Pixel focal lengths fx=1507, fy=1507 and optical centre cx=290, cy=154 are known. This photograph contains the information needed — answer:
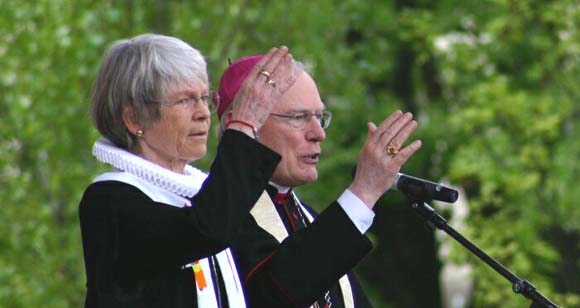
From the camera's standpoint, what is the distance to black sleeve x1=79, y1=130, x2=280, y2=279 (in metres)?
3.98

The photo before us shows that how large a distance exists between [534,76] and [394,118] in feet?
30.9

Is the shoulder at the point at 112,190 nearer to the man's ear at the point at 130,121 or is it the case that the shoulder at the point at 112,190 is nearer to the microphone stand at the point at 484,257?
the man's ear at the point at 130,121

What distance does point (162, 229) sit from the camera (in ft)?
13.5

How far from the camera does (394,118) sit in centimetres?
428

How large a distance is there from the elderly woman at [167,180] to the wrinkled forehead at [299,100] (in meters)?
0.46

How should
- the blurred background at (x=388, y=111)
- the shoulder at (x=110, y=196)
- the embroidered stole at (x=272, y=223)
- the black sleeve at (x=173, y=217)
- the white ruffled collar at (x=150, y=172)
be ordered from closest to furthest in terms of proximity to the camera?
the black sleeve at (x=173, y=217), the shoulder at (x=110, y=196), the white ruffled collar at (x=150, y=172), the embroidered stole at (x=272, y=223), the blurred background at (x=388, y=111)

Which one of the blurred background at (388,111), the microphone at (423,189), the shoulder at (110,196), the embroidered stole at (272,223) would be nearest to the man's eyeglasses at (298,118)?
the embroidered stole at (272,223)

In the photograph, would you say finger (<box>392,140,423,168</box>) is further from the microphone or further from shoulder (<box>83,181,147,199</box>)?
shoulder (<box>83,181,147,199</box>)

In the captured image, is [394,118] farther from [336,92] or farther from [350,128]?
[350,128]

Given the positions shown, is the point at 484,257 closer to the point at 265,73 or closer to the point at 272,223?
the point at 272,223

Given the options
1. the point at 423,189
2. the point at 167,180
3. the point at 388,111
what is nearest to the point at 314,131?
the point at 423,189

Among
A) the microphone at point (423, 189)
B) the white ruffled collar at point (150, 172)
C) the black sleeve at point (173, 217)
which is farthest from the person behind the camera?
the microphone at point (423, 189)

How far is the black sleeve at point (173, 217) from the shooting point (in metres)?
3.98

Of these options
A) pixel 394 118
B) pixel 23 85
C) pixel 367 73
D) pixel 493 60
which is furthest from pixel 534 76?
pixel 394 118
